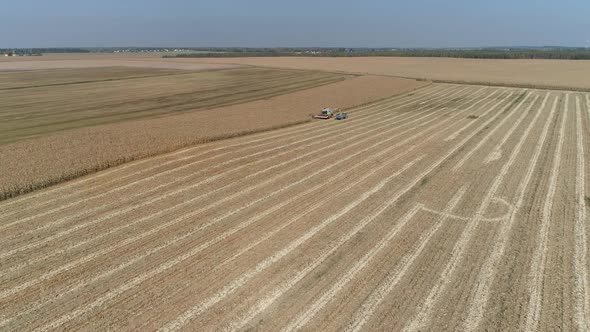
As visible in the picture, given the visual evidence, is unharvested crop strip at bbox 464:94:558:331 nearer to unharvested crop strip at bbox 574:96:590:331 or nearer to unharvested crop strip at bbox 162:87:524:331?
unharvested crop strip at bbox 574:96:590:331

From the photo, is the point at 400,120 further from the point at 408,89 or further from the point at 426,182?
the point at 408,89

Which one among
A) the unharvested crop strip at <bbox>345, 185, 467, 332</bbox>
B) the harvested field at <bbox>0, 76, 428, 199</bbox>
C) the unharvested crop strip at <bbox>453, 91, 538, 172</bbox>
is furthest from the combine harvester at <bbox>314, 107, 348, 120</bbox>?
the unharvested crop strip at <bbox>345, 185, 467, 332</bbox>

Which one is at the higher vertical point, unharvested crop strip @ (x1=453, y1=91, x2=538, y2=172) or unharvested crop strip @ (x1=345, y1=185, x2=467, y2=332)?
unharvested crop strip @ (x1=453, y1=91, x2=538, y2=172)

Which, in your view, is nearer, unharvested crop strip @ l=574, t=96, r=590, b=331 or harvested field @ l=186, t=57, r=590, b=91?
unharvested crop strip @ l=574, t=96, r=590, b=331

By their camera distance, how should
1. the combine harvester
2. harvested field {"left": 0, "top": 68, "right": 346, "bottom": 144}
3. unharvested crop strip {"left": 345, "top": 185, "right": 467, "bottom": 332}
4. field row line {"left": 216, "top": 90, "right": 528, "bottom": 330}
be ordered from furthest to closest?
the combine harvester → harvested field {"left": 0, "top": 68, "right": 346, "bottom": 144} → unharvested crop strip {"left": 345, "top": 185, "right": 467, "bottom": 332} → field row line {"left": 216, "top": 90, "right": 528, "bottom": 330}

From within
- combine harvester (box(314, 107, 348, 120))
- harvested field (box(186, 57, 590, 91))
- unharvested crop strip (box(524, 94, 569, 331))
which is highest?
harvested field (box(186, 57, 590, 91))

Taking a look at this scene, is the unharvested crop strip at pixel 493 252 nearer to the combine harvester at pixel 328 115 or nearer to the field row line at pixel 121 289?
the field row line at pixel 121 289

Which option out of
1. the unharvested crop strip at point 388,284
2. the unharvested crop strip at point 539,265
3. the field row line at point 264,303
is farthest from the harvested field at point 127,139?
the unharvested crop strip at point 539,265
